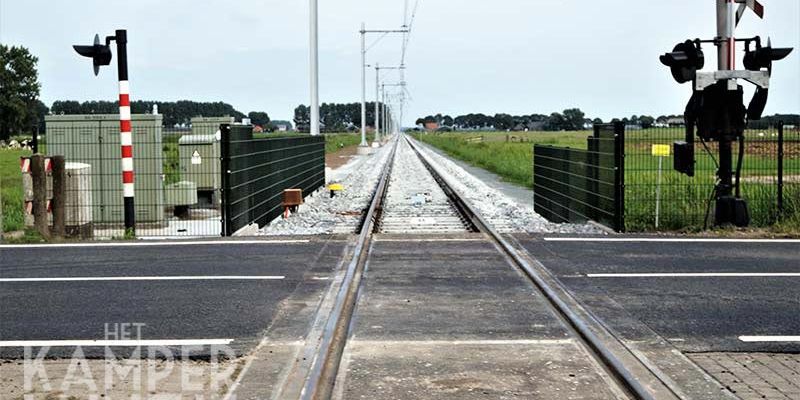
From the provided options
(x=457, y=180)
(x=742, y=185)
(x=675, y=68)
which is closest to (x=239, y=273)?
(x=675, y=68)

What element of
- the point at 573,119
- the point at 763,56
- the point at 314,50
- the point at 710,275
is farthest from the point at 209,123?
the point at 573,119

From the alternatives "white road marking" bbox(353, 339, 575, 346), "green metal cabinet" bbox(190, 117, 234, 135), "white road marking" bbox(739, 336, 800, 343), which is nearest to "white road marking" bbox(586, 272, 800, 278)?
"white road marking" bbox(739, 336, 800, 343)

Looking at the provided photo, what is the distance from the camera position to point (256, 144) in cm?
1620

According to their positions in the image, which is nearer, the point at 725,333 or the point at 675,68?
the point at 725,333

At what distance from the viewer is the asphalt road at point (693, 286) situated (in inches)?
288

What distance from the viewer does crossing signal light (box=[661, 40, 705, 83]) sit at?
13305 millimetres

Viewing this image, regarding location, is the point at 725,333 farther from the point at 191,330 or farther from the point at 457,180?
the point at 457,180

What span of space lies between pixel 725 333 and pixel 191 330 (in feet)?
14.2

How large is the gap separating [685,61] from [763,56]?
129 cm

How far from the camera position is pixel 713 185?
51.5 ft

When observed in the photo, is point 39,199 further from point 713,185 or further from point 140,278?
point 713,185

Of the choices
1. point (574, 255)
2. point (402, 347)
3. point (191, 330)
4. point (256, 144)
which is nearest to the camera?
point (402, 347)

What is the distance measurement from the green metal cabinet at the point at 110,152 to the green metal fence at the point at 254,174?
1.76 metres

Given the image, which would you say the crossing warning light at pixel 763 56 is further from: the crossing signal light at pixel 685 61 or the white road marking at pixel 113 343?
the white road marking at pixel 113 343
